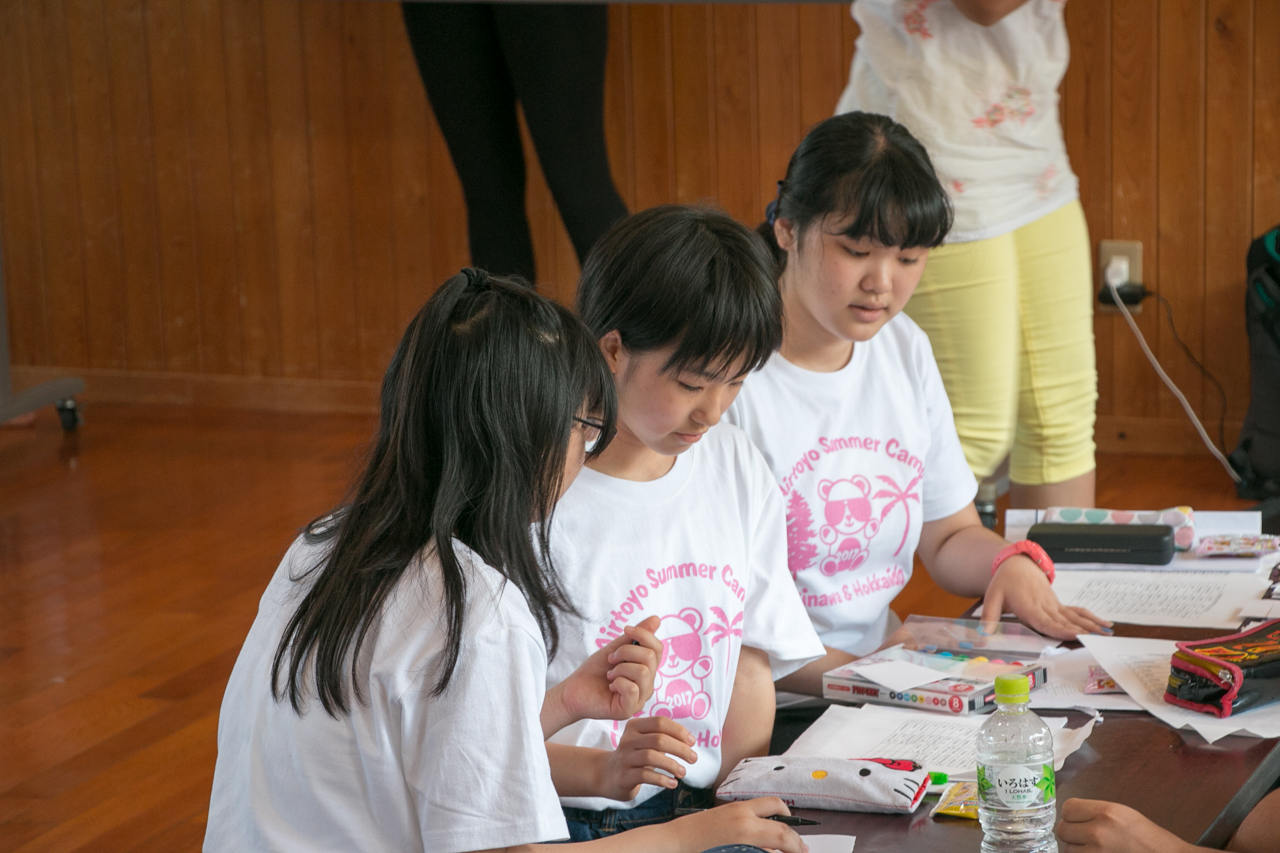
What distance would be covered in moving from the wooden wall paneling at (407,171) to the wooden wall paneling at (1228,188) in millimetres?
2078

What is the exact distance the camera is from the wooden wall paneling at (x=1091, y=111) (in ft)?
11.2

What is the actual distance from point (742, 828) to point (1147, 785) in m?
0.31

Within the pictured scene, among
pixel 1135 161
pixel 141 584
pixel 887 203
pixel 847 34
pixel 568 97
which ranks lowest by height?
pixel 141 584

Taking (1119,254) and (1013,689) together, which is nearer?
(1013,689)

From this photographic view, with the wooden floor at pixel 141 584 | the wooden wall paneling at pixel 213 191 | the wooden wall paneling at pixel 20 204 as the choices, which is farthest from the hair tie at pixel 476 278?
the wooden wall paneling at pixel 20 204

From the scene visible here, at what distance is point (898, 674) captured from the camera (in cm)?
128

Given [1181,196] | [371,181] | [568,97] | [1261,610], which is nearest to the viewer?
[1261,610]

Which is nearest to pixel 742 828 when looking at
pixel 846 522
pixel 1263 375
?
pixel 846 522

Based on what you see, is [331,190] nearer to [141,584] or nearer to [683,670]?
[141,584]

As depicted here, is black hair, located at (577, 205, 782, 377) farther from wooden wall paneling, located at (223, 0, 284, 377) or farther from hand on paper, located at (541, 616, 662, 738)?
wooden wall paneling, located at (223, 0, 284, 377)

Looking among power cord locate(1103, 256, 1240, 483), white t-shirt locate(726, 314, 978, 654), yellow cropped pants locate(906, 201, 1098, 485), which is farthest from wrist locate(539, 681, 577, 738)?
power cord locate(1103, 256, 1240, 483)

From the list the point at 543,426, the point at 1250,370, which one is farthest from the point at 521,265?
the point at 1250,370

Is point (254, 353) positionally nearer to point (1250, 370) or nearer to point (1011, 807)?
point (1250, 370)

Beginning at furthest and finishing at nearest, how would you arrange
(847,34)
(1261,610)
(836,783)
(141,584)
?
1. (847,34)
2. (141,584)
3. (1261,610)
4. (836,783)
